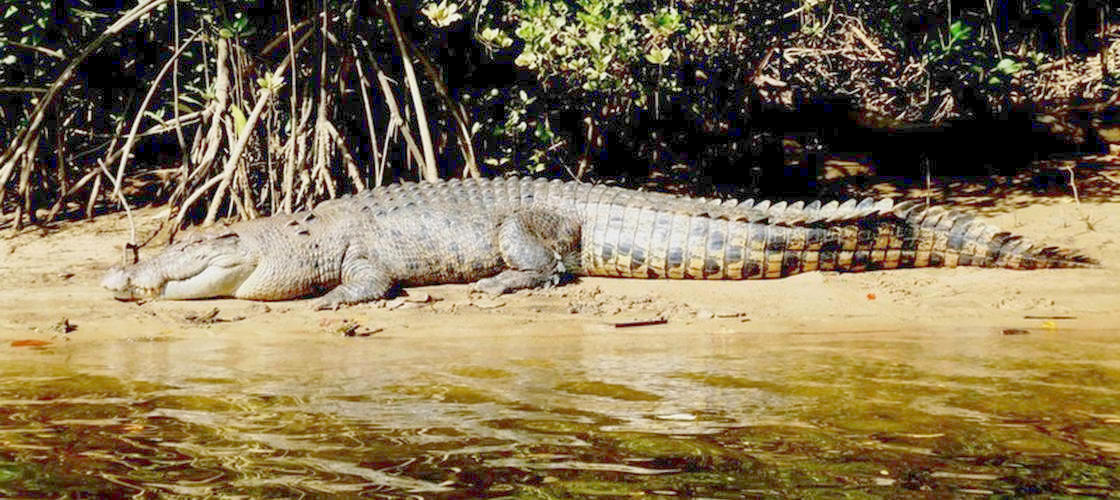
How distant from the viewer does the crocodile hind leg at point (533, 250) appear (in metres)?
6.81

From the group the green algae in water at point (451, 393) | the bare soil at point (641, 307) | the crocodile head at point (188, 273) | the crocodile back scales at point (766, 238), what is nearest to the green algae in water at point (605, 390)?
the green algae in water at point (451, 393)

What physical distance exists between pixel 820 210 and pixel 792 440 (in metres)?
3.40

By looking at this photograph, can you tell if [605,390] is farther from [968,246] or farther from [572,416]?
[968,246]

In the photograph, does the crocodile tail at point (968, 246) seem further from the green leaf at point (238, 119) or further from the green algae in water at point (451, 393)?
the green leaf at point (238, 119)

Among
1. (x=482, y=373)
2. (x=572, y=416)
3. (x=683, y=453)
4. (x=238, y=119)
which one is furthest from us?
(x=238, y=119)

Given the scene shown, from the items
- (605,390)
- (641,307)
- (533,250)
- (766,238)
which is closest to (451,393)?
(605,390)

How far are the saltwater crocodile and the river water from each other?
41.3 inches

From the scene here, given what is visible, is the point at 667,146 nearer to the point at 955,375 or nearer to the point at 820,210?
the point at 820,210

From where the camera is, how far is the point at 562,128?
8.83m

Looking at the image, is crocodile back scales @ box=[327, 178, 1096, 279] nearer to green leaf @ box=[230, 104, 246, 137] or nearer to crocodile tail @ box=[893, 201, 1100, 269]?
crocodile tail @ box=[893, 201, 1100, 269]

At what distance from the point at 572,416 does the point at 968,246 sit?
353cm

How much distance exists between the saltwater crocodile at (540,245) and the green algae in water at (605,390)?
2180mm

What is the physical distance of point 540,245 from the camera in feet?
23.1

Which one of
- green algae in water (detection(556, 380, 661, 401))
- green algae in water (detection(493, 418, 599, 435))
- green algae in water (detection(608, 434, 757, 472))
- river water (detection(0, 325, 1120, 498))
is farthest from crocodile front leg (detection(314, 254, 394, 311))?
green algae in water (detection(608, 434, 757, 472))
